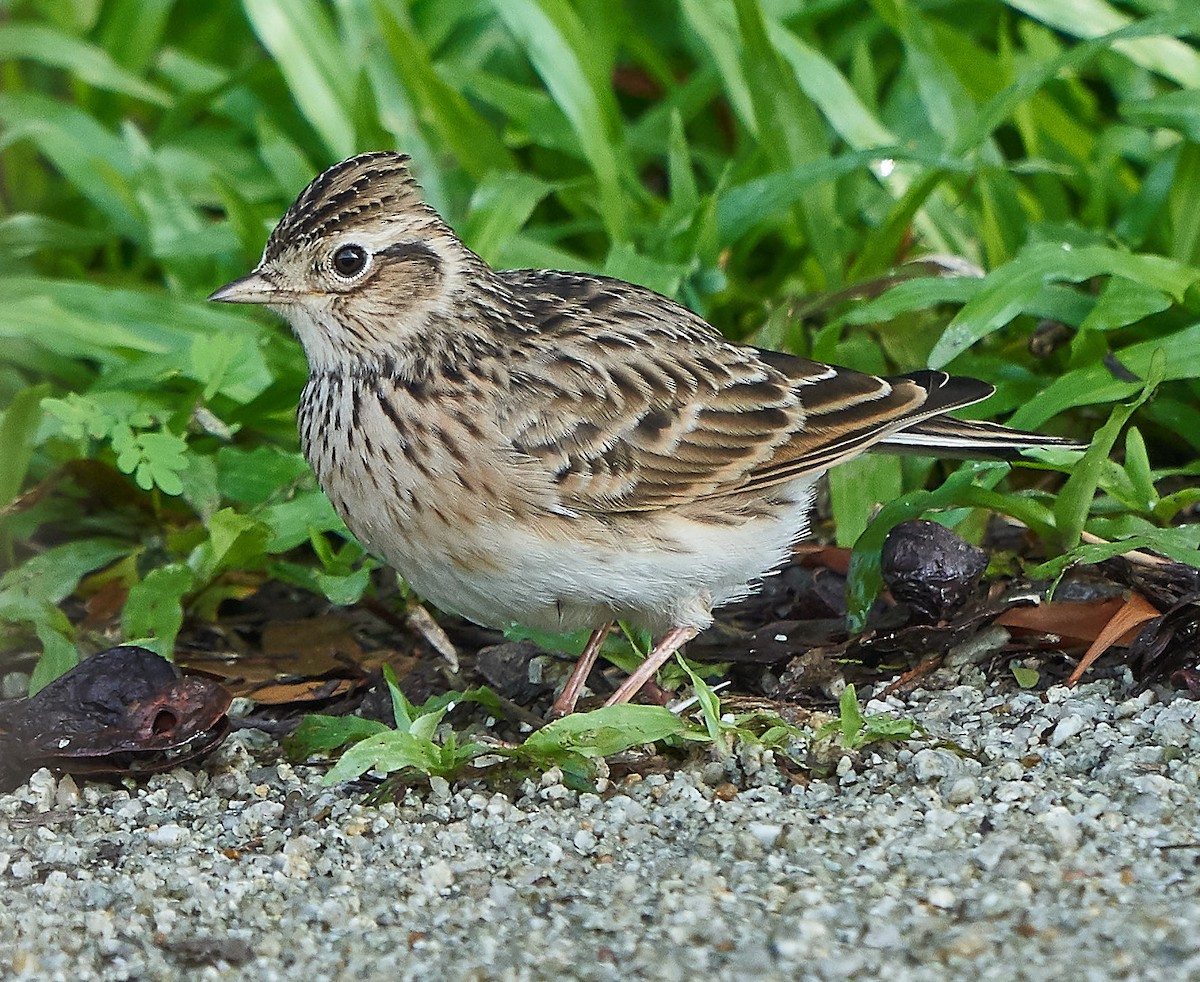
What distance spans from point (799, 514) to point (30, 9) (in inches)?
194

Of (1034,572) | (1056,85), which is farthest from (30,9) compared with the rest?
(1034,572)

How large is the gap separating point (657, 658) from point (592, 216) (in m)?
2.58

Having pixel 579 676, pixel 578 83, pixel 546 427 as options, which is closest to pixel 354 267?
pixel 546 427

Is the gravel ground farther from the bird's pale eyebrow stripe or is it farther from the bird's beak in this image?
the bird's pale eyebrow stripe

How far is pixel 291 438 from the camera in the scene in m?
6.26

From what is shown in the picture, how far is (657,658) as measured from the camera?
4.98 m

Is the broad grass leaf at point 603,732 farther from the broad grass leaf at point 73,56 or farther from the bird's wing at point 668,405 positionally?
the broad grass leaf at point 73,56

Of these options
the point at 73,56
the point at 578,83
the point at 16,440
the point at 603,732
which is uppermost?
the point at 73,56

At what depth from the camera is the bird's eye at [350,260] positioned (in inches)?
193

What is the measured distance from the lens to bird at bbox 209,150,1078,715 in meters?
4.66

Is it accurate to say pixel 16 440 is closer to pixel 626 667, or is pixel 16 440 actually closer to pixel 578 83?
pixel 626 667

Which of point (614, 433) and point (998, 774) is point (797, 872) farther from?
point (614, 433)

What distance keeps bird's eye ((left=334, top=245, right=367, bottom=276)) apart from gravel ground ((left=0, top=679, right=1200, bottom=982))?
1.38m

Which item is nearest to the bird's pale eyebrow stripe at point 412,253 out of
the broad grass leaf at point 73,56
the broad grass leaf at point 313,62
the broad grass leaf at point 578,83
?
the broad grass leaf at point 578,83
